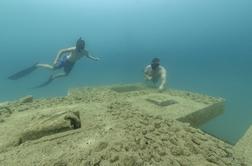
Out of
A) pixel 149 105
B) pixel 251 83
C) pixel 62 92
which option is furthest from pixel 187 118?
pixel 251 83

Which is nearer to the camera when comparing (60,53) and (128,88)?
(128,88)

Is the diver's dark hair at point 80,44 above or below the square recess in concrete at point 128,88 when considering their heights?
above

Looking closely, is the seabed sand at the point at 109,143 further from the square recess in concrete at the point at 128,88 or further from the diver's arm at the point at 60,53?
the diver's arm at the point at 60,53

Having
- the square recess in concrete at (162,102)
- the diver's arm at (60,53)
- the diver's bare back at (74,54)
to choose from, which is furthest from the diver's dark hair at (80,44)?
the square recess in concrete at (162,102)

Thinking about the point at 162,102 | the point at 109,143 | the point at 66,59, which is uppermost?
the point at 109,143

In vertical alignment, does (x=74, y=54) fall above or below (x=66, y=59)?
above

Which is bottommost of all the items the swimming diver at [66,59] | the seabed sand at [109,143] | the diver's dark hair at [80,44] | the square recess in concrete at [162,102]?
the square recess in concrete at [162,102]

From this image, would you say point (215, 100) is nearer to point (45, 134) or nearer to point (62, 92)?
point (45, 134)

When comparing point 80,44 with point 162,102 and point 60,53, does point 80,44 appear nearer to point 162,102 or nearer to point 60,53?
point 60,53

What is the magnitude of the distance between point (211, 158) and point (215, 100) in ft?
19.2

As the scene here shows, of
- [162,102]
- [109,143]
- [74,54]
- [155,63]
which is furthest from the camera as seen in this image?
[74,54]

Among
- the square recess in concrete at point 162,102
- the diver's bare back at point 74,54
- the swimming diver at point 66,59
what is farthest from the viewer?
the diver's bare back at point 74,54

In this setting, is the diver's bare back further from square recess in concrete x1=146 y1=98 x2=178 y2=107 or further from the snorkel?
square recess in concrete x1=146 y1=98 x2=178 y2=107

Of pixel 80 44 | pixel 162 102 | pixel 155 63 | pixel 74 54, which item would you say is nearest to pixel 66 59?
pixel 74 54
